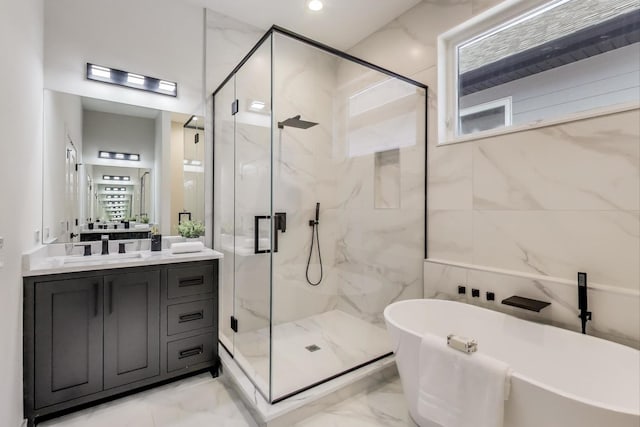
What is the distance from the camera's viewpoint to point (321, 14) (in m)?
2.86

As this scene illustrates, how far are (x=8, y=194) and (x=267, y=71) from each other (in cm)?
151

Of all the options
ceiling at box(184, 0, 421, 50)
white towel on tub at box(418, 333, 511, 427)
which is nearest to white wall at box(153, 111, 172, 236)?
ceiling at box(184, 0, 421, 50)

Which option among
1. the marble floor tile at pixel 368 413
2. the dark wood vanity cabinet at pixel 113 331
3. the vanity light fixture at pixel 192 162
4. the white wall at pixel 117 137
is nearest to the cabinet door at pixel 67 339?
the dark wood vanity cabinet at pixel 113 331

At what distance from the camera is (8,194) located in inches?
55.8

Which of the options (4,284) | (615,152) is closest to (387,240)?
(615,152)

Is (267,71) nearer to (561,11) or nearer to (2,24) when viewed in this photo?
(2,24)

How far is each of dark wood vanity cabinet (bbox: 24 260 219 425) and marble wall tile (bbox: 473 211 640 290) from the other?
6.93 ft

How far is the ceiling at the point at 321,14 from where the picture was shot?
2.70 metres

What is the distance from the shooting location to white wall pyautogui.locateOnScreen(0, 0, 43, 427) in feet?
4.44

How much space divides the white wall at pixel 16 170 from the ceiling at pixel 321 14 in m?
1.48

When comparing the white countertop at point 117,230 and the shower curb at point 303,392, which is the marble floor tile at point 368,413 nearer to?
the shower curb at point 303,392

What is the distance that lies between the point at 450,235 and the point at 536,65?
1.38 metres

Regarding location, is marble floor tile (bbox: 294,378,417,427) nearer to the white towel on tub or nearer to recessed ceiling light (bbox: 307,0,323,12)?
the white towel on tub

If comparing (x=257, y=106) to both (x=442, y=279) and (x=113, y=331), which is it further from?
(x=442, y=279)
